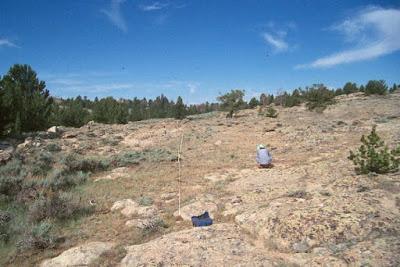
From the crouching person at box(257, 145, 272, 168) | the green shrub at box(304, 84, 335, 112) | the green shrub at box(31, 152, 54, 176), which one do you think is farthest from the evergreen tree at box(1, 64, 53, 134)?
the green shrub at box(304, 84, 335, 112)

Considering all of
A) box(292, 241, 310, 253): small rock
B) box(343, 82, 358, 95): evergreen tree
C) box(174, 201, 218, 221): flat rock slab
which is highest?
box(343, 82, 358, 95): evergreen tree

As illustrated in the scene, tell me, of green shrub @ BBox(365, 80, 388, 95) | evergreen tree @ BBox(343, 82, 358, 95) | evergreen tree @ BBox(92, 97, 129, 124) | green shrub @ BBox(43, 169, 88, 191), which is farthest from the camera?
evergreen tree @ BBox(343, 82, 358, 95)

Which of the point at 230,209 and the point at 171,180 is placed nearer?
the point at 230,209

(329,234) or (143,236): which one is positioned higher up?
(329,234)

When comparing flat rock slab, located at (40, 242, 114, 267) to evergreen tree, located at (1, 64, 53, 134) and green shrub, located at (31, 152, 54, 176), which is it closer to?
green shrub, located at (31, 152, 54, 176)

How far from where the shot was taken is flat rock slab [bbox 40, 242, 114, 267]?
609 centimetres

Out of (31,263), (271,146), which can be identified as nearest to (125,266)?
(31,263)

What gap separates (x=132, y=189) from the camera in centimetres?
1142

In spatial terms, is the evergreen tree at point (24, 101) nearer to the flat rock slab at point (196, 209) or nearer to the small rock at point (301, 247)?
the flat rock slab at point (196, 209)

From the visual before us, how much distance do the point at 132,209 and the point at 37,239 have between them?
2.65 metres

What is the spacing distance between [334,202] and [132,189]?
6.82 m

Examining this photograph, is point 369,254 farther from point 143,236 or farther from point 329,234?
point 143,236

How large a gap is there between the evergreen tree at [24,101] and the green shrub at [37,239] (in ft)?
66.9

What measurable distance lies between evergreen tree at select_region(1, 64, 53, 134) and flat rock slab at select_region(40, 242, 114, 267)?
21.7 m
